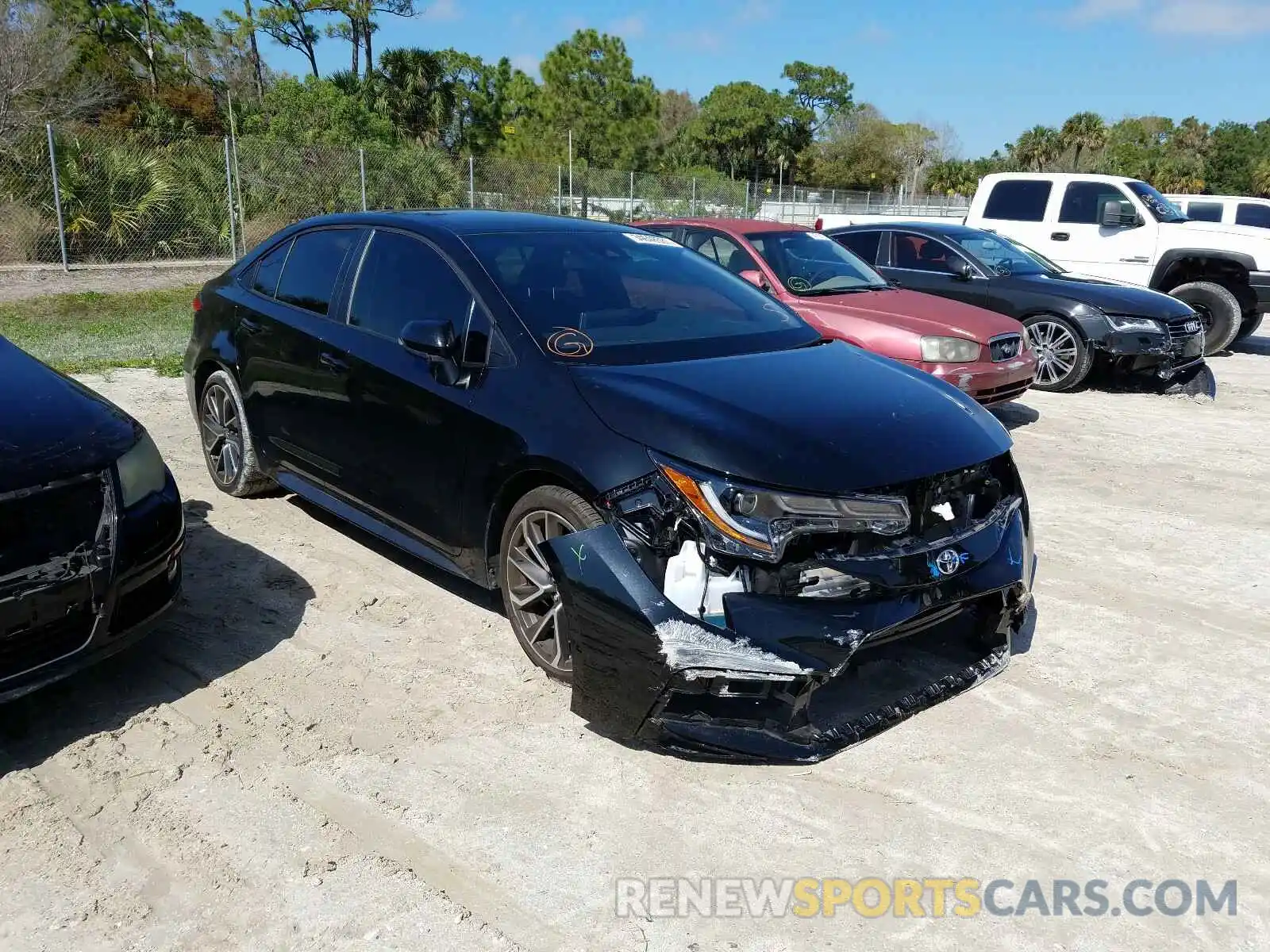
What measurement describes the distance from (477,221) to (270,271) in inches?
54.7

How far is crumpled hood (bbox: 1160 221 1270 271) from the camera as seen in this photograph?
38.0 ft

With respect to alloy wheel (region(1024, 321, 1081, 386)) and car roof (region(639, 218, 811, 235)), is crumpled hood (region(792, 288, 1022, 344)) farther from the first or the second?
alloy wheel (region(1024, 321, 1081, 386))

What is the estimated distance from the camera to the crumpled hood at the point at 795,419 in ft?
10.2

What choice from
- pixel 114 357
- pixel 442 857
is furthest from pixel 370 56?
pixel 442 857

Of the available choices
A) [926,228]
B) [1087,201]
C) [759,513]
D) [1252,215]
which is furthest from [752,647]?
[1252,215]

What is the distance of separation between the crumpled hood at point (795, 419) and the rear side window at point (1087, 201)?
32.0 feet

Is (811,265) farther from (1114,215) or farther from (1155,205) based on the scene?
(1155,205)

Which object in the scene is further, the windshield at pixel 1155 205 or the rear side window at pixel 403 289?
the windshield at pixel 1155 205

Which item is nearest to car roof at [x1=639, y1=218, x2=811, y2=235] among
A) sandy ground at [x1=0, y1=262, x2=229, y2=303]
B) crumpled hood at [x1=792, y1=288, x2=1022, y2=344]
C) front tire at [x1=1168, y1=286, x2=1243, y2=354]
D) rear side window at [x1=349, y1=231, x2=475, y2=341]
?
crumpled hood at [x1=792, y1=288, x2=1022, y2=344]

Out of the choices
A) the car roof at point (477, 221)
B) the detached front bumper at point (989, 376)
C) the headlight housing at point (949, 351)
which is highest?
the car roof at point (477, 221)

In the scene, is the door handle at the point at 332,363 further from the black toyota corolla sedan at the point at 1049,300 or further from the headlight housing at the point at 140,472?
the black toyota corolla sedan at the point at 1049,300

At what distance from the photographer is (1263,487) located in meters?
6.65

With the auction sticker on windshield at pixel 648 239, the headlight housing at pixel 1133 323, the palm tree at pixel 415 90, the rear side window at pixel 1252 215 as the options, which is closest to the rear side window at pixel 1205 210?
the rear side window at pixel 1252 215

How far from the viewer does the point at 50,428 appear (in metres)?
3.30
